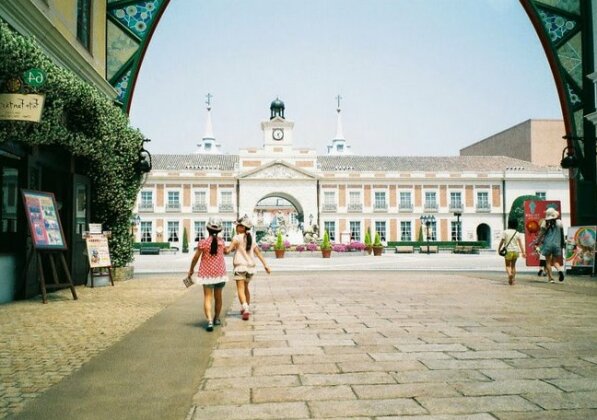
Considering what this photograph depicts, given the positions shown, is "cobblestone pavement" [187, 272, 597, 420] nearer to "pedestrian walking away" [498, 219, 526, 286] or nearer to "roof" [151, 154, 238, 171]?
"pedestrian walking away" [498, 219, 526, 286]

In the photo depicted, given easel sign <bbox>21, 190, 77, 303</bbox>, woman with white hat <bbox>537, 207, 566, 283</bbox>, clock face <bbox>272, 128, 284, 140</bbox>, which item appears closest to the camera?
easel sign <bbox>21, 190, 77, 303</bbox>

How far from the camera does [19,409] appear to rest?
339 cm

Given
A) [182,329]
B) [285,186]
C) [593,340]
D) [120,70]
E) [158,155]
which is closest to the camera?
[593,340]

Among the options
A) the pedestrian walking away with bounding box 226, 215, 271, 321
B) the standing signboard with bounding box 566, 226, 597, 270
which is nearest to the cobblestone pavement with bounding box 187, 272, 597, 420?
the pedestrian walking away with bounding box 226, 215, 271, 321

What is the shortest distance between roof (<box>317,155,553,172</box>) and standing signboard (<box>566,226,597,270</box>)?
42.2 meters

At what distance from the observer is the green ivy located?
25.7ft

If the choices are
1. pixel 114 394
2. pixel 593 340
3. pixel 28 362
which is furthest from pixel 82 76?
pixel 593 340

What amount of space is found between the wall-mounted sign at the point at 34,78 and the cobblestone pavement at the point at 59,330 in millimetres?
3152

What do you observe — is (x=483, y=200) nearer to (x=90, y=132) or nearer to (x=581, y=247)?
(x=581, y=247)

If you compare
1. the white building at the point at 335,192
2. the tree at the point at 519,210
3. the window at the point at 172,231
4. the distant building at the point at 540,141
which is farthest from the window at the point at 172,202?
the distant building at the point at 540,141

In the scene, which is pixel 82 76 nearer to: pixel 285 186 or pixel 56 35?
pixel 56 35

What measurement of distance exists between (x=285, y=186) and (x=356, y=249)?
2003cm

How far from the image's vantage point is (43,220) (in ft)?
31.9

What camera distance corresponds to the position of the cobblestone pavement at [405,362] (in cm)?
333
